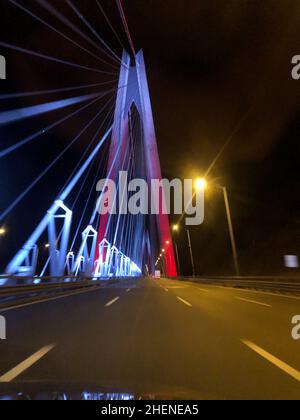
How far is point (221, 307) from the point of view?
13648mm

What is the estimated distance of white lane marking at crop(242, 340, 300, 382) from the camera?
559cm

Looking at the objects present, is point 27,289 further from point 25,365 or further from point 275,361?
point 275,361

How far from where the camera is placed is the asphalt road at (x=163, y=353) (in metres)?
5.00

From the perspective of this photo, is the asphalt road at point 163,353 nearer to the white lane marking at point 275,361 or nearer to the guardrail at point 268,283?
the white lane marking at point 275,361

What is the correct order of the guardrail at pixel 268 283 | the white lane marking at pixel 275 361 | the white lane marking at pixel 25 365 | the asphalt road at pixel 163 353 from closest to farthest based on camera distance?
the asphalt road at pixel 163 353
the white lane marking at pixel 25 365
the white lane marking at pixel 275 361
the guardrail at pixel 268 283

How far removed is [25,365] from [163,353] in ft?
6.42

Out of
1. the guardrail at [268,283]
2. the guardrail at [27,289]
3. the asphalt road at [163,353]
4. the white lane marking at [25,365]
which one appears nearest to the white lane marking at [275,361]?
the asphalt road at [163,353]

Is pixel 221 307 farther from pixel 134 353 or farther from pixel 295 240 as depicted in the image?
pixel 295 240

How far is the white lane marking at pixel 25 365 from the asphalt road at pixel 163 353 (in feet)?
0.05

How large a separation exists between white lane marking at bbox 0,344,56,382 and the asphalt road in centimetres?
1

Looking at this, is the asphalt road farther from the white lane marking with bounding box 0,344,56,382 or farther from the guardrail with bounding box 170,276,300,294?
the guardrail with bounding box 170,276,300,294

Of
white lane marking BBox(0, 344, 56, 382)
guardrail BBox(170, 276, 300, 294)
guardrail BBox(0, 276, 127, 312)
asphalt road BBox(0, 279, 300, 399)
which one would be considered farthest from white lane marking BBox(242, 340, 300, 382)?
guardrail BBox(170, 276, 300, 294)
